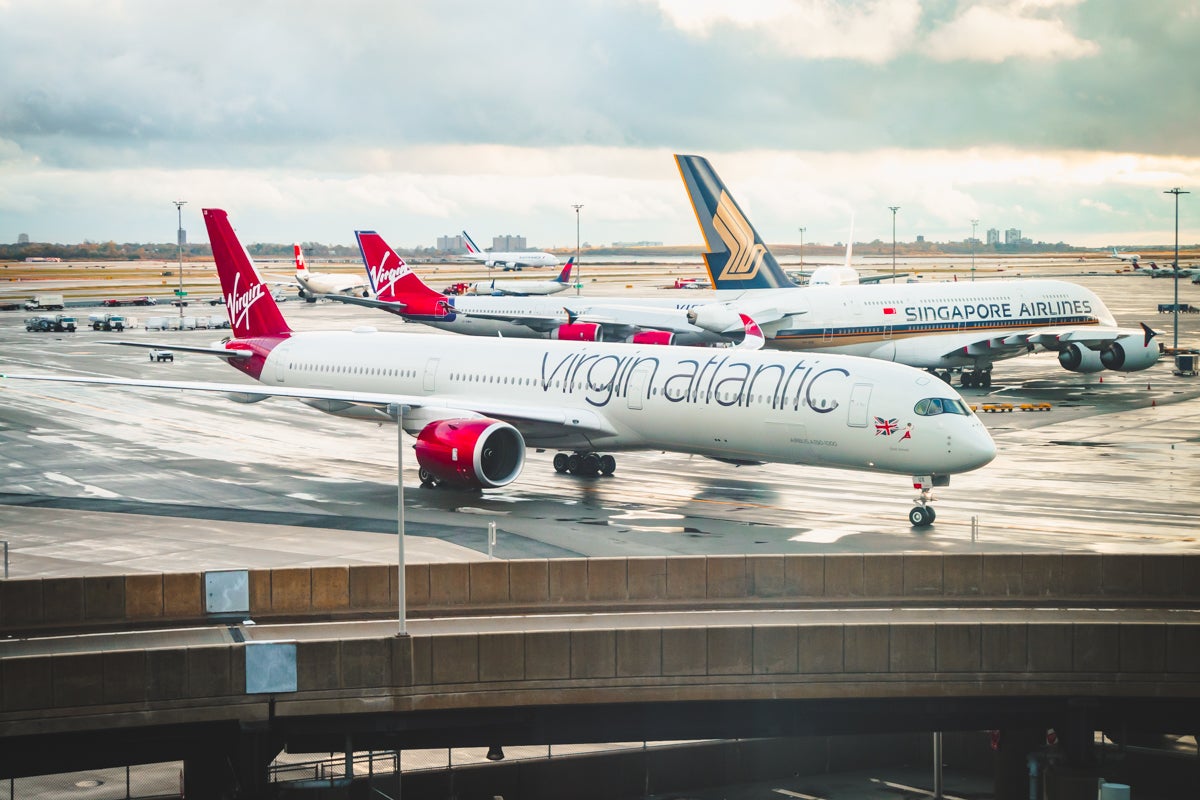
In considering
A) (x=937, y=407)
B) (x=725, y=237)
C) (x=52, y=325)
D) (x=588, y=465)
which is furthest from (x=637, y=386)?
(x=52, y=325)

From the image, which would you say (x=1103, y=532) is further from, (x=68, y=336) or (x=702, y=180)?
(x=68, y=336)

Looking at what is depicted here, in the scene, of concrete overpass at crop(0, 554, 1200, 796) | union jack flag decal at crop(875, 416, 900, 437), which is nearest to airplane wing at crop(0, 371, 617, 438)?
union jack flag decal at crop(875, 416, 900, 437)

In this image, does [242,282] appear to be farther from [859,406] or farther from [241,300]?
[859,406]

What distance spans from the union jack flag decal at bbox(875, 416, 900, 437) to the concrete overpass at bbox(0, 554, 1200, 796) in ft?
30.9

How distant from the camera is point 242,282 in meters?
56.0

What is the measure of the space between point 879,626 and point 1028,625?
2848mm

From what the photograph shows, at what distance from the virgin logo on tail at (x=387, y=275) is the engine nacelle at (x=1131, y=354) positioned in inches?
1767

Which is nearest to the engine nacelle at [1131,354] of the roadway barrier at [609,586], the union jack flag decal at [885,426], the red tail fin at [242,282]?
the union jack flag decal at [885,426]

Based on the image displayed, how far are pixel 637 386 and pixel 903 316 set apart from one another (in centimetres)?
3336

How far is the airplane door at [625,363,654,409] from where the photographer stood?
139ft

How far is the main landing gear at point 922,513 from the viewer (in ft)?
126

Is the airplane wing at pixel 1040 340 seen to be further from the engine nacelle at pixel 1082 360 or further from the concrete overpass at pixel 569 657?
the concrete overpass at pixel 569 657

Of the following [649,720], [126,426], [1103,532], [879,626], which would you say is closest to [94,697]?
[649,720]

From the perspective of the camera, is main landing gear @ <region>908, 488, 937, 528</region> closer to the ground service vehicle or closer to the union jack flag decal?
the union jack flag decal
